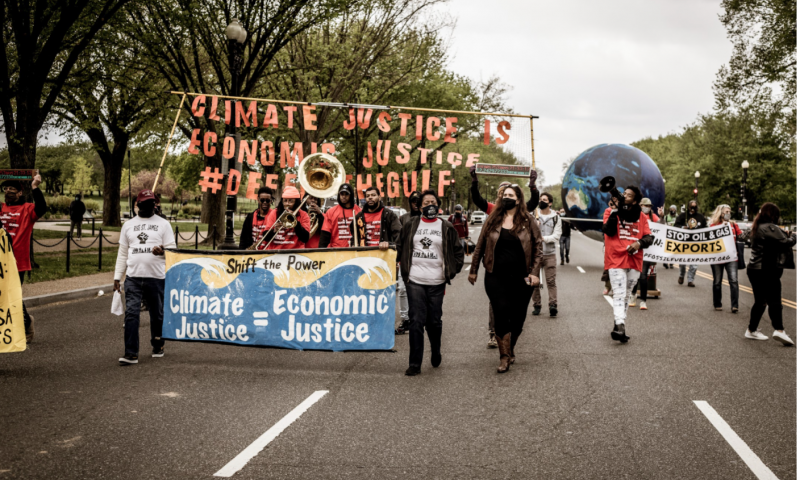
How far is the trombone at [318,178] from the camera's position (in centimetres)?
859

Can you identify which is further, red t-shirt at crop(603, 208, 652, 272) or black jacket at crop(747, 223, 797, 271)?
red t-shirt at crop(603, 208, 652, 272)

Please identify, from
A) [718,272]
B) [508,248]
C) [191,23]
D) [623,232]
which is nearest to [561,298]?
[718,272]

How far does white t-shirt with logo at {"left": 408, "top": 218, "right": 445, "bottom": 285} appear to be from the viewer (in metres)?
→ 6.99

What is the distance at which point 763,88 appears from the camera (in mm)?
31500

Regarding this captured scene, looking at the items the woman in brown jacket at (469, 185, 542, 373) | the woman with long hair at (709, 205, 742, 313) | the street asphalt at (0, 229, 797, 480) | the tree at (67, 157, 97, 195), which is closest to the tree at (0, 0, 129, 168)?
the street asphalt at (0, 229, 797, 480)

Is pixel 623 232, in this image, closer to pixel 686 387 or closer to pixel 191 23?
pixel 686 387

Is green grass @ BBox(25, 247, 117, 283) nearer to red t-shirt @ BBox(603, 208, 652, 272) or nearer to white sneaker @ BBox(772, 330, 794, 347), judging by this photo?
A: red t-shirt @ BBox(603, 208, 652, 272)

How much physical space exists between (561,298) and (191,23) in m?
13.2

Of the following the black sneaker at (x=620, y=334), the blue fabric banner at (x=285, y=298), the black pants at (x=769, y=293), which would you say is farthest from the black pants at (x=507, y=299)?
the black pants at (x=769, y=293)

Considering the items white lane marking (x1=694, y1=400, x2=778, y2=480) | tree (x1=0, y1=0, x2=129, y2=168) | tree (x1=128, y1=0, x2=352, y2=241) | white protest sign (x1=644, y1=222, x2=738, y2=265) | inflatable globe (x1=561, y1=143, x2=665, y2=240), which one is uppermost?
tree (x1=128, y1=0, x2=352, y2=241)

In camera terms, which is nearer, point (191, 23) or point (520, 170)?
point (520, 170)

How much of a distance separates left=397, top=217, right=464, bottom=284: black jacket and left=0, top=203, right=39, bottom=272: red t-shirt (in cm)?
469

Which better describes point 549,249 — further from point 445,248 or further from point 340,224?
point 445,248

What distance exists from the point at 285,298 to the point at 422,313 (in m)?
1.45
